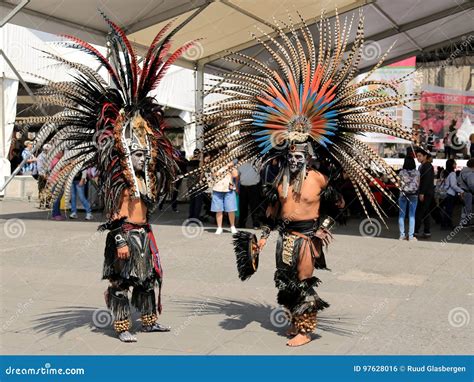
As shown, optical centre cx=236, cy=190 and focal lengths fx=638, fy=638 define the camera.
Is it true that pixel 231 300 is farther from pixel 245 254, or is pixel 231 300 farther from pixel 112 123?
pixel 112 123

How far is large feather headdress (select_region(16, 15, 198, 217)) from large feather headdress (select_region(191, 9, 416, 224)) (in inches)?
17.7

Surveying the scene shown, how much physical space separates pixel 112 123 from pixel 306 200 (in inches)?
67.6

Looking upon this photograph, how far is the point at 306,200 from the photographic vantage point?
526 cm

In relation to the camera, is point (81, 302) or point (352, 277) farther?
point (352, 277)

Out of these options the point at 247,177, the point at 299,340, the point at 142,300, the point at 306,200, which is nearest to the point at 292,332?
the point at 299,340

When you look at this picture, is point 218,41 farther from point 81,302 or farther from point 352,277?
point 81,302

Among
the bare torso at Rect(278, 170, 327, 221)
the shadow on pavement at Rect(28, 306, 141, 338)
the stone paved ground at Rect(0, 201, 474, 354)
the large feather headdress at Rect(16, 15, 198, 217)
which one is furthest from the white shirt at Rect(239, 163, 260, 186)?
the bare torso at Rect(278, 170, 327, 221)

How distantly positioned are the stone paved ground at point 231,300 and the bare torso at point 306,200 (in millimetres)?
1051

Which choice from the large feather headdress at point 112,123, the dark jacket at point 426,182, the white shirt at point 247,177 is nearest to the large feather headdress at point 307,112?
the large feather headdress at point 112,123

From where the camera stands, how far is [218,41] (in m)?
15.4

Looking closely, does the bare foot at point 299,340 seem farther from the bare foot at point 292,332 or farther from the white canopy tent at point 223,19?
the white canopy tent at point 223,19

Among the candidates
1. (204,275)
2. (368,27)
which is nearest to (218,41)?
(368,27)

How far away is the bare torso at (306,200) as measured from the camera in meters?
5.26

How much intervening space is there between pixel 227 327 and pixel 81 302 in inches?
68.8
